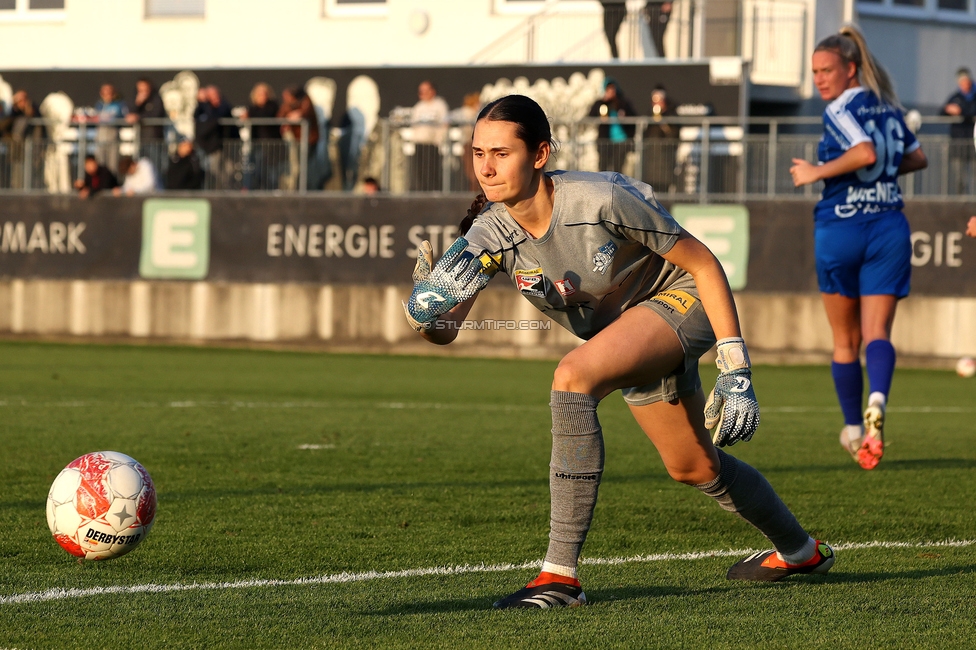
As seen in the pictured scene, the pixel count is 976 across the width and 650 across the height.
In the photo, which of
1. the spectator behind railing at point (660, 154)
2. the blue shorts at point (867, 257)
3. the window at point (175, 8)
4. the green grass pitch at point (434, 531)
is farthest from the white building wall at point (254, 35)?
the blue shorts at point (867, 257)

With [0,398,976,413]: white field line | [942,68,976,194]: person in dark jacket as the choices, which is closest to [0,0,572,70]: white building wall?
[942,68,976,194]: person in dark jacket

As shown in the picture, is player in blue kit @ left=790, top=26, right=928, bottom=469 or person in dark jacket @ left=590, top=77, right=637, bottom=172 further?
person in dark jacket @ left=590, top=77, right=637, bottom=172

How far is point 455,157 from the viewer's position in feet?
68.4

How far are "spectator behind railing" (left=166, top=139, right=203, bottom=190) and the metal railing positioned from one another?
0.39ft

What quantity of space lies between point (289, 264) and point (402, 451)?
12697 mm

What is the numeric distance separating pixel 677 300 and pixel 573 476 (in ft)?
2.54

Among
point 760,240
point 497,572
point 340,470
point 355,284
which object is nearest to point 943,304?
point 760,240

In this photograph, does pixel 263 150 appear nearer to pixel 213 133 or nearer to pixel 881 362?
pixel 213 133

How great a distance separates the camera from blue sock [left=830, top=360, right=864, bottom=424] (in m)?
8.88

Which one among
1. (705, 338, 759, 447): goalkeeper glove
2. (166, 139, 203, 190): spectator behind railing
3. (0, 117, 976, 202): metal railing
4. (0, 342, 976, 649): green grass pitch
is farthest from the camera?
(166, 139, 203, 190): spectator behind railing

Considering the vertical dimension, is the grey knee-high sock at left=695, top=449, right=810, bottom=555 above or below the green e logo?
below

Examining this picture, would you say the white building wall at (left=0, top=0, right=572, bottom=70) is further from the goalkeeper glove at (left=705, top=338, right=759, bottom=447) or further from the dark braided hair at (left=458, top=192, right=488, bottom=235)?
the goalkeeper glove at (left=705, top=338, right=759, bottom=447)

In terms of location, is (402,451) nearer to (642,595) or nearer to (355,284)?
(642,595)

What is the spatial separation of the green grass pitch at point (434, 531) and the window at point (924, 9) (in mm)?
16942
